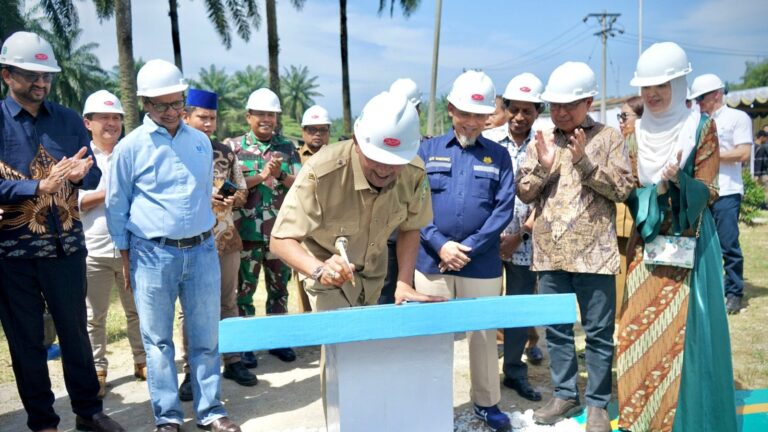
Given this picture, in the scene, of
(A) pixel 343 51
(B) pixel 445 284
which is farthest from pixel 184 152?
(A) pixel 343 51

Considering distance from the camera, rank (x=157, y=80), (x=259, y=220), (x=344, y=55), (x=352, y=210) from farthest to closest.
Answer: (x=344, y=55), (x=259, y=220), (x=157, y=80), (x=352, y=210)

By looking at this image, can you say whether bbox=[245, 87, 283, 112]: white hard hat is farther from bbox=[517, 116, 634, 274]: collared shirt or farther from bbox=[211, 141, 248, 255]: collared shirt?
bbox=[517, 116, 634, 274]: collared shirt

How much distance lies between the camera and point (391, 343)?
2.34m

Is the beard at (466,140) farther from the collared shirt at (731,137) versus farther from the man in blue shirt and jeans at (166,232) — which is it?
the collared shirt at (731,137)

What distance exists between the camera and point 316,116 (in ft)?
17.6

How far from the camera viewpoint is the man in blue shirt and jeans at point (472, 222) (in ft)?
11.0

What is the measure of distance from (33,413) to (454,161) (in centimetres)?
281

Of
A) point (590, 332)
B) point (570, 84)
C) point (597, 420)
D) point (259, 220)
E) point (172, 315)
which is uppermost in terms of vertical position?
point (570, 84)

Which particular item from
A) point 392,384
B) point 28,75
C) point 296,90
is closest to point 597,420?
point 392,384

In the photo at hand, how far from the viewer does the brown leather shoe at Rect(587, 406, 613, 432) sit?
128 inches

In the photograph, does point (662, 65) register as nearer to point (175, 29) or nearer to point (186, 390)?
point (186, 390)

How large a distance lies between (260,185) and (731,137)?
444 centimetres

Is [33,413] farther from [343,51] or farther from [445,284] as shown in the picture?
[343,51]

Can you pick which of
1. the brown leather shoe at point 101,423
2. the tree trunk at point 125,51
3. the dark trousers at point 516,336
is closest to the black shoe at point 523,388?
the dark trousers at point 516,336
